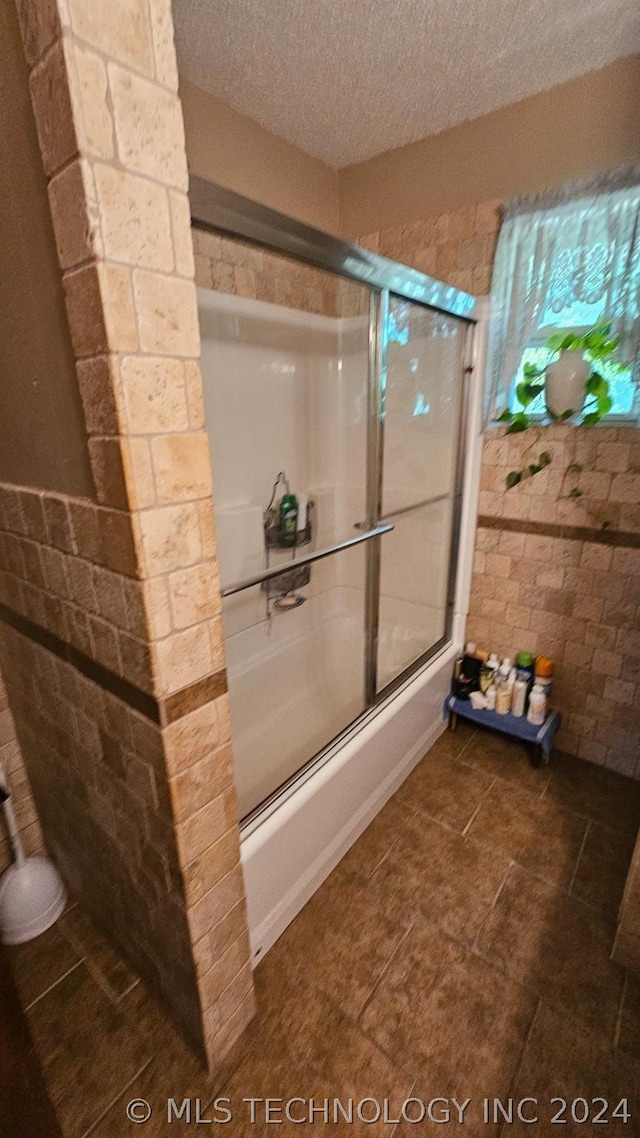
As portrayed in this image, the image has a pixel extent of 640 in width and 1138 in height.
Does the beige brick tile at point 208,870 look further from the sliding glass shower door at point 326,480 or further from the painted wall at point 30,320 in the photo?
the painted wall at point 30,320

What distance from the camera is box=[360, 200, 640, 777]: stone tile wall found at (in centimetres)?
161

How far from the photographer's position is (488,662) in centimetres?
197

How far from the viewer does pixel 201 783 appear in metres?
0.83

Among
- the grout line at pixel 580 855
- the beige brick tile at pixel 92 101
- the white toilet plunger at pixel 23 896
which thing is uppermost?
the beige brick tile at pixel 92 101

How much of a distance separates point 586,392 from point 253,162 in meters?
1.40

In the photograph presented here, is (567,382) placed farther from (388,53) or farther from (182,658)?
(182,658)

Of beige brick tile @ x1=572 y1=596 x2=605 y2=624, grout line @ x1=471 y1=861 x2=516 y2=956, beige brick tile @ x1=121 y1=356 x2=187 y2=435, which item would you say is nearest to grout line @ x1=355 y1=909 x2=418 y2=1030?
grout line @ x1=471 y1=861 x2=516 y2=956

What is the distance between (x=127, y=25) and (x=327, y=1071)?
1.79m

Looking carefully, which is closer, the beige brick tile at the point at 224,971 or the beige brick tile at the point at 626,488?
the beige brick tile at the point at 224,971

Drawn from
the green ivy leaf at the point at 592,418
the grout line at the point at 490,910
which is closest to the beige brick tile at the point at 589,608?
the green ivy leaf at the point at 592,418

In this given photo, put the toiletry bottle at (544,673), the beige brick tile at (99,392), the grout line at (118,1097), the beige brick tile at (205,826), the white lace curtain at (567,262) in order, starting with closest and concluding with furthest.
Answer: the beige brick tile at (99,392), the beige brick tile at (205,826), the grout line at (118,1097), the white lace curtain at (567,262), the toiletry bottle at (544,673)

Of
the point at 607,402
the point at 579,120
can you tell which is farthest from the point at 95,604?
the point at 579,120

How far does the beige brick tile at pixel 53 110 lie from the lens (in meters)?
0.53

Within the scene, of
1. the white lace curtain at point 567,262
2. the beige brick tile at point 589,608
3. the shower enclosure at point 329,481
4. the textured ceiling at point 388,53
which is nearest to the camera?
the textured ceiling at point 388,53
